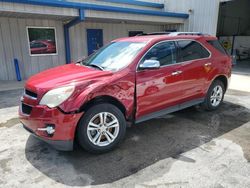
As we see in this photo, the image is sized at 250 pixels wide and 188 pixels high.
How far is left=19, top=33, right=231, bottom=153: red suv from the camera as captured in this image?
2.79m

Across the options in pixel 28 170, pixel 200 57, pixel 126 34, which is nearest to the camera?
pixel 28 170

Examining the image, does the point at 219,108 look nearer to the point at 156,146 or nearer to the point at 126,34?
the point at 156,146

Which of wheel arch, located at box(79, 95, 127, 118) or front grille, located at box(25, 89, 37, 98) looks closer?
wheel arch, located at box(79, 95, 127, 118)

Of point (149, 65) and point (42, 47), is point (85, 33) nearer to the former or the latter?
point (42, 47)

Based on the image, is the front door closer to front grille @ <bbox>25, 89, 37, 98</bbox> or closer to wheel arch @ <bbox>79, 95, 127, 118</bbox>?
front grille @ <bbox>25, 89, 37, 98</bbox>

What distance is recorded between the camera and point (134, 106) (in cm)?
338

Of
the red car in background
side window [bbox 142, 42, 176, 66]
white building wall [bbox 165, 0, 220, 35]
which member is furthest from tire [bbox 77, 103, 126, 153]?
white building wall [bbox 165, 0, 220, 35]

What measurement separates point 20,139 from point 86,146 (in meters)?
1.46

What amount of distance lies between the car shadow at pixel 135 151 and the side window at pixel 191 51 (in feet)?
4.32

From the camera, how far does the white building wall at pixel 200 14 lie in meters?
12.1

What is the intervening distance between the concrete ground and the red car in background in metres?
6.10

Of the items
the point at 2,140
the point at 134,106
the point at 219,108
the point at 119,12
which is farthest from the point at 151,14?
the point at 2,140

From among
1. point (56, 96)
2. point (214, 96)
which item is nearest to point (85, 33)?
point (214, 96)

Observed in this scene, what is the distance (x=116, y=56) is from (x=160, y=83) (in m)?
0.90
